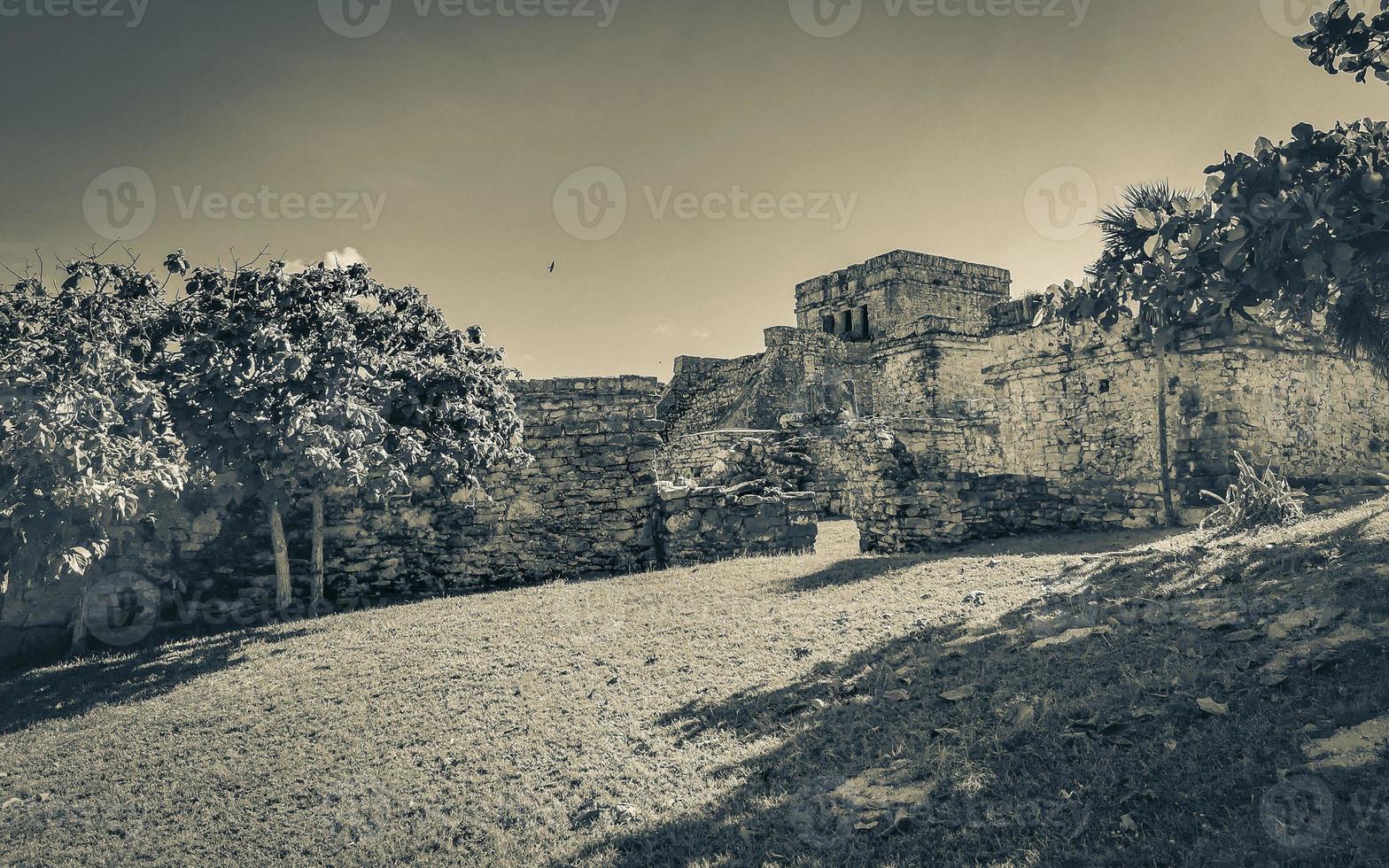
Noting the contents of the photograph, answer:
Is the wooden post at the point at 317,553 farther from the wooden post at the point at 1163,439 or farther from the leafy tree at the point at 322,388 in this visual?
the wooden post at the point at 1163,439

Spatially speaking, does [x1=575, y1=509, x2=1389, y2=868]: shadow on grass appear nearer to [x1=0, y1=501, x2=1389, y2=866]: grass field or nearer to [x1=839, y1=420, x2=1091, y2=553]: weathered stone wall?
[x1=0, y1=501, x2=1389, y2=866]: grass field

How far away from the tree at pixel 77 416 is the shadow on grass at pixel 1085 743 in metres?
6.23

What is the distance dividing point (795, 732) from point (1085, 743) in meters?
1.79

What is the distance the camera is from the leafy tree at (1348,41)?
5.27m

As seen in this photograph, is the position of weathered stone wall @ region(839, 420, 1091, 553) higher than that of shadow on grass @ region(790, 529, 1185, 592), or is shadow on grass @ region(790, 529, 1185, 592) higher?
weathered stone wall @ region(839, 420, 1091, 553)

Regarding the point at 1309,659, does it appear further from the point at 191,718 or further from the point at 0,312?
the point at 0,312

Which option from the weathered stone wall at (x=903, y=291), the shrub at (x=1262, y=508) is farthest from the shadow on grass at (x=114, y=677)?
the weathered stone wall at (x=903, y=291)

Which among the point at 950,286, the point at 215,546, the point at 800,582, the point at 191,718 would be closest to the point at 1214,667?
the point at 800,582

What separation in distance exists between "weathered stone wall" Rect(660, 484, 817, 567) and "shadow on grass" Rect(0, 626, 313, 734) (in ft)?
17.7

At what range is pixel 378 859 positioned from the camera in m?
4.18

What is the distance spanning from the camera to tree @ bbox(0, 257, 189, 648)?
22.1ft

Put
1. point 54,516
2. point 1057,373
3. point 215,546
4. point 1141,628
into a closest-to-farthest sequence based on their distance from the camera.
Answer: point 1141,628 < point 54,516 < point 215,546 < point 1057,373

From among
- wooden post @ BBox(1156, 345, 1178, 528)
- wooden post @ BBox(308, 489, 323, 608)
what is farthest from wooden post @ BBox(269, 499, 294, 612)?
wooden post @ BBox(1156, 345, 1178, 528)

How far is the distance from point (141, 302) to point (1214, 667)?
11143 millimetres
